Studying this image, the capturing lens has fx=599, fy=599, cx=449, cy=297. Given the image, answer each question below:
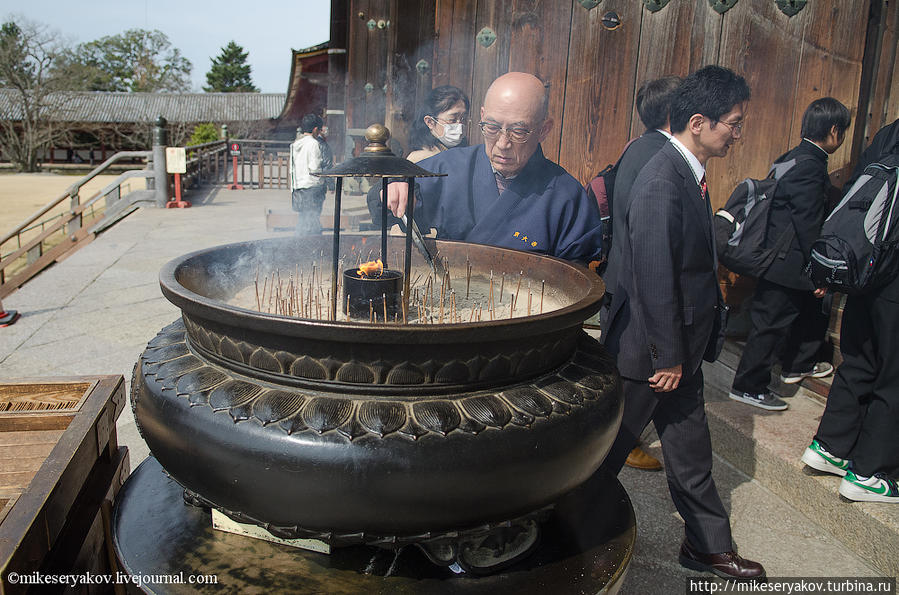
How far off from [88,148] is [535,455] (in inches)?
1589

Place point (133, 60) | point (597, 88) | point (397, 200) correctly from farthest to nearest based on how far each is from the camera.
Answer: point (133, 60) < point (597, 88) < point (397, 200)

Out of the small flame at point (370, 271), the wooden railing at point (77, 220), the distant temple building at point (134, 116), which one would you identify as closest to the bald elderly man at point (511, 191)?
the small flame at point (370, 271)

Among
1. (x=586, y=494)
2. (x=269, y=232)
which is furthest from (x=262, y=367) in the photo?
(x=269, y=232)

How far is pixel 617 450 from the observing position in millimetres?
2377

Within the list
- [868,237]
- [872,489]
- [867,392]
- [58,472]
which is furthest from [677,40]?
[58,472]

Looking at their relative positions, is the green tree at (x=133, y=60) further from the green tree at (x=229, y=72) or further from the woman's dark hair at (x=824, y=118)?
the woman's dark hair at (x=824, y=118)

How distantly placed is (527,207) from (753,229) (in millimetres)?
1725

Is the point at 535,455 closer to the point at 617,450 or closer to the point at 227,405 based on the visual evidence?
the point at 227,405

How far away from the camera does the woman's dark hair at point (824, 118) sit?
332 cm

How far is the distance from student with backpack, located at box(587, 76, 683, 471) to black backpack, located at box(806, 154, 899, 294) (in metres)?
0.85

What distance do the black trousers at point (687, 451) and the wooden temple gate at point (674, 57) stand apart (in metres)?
2.00

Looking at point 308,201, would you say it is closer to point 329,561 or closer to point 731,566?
point 731,566

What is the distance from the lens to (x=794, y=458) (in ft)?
9.39

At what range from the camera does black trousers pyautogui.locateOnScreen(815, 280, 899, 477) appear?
2529mm
